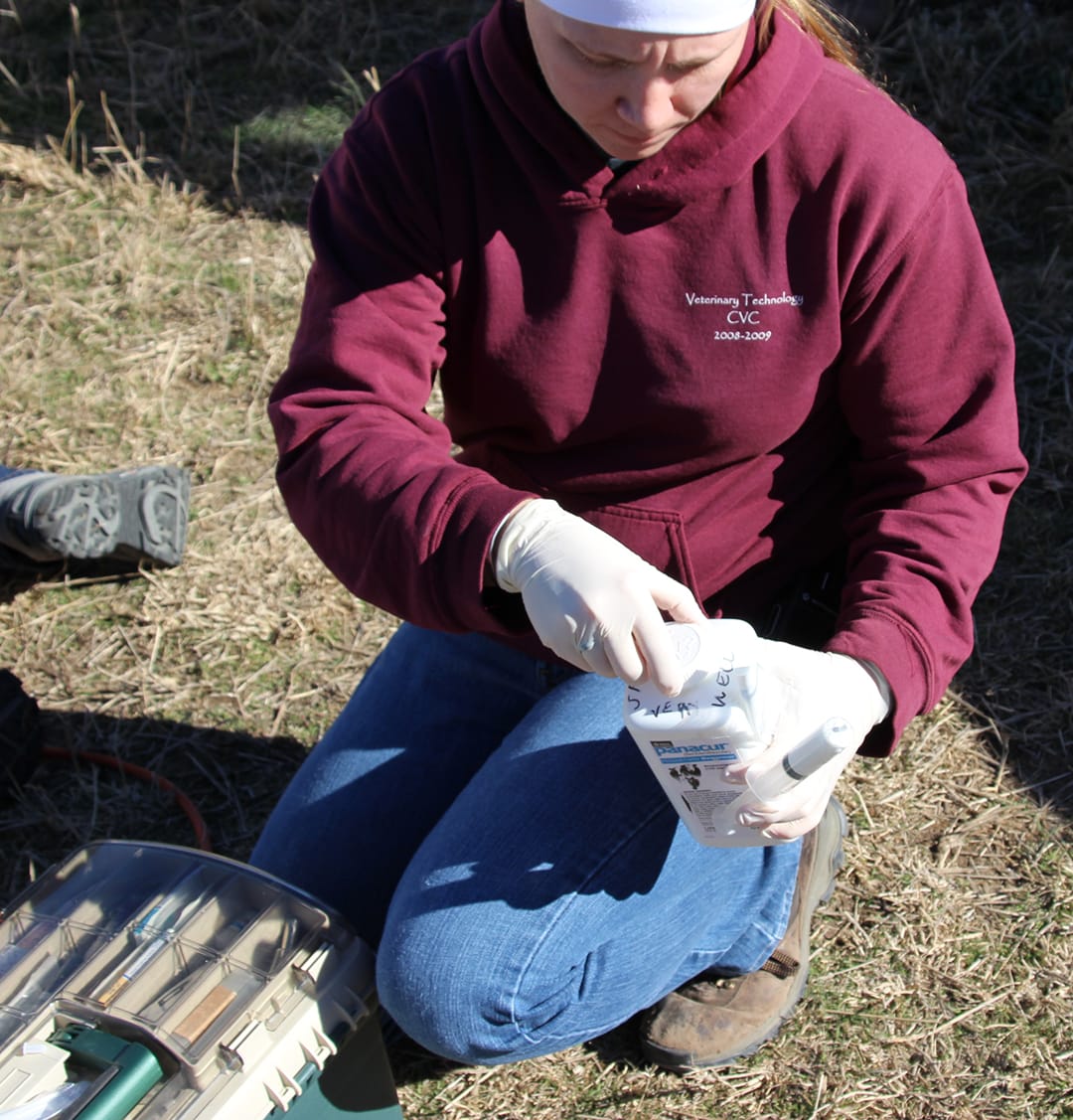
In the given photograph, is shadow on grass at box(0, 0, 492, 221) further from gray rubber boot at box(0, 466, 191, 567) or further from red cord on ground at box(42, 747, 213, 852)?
red cord on ground at box(42, 747, 213, 852)

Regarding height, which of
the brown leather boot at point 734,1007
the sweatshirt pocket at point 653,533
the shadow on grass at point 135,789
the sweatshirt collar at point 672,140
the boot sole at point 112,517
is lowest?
the brown leather boot at point 734,1007

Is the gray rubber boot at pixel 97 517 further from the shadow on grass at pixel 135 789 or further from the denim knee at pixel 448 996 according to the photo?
the denim knee at pixel 448 996

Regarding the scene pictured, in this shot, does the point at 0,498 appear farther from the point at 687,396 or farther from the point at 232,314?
the point at 687,396

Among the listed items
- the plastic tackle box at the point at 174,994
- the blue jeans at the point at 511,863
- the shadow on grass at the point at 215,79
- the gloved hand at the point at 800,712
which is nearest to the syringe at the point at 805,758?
the gloved hand at the point at 800,712

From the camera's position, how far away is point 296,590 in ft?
8.57

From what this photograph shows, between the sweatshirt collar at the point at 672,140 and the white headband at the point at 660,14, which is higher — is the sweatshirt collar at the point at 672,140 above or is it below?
below

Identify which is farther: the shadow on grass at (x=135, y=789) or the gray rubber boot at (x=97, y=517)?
the gray rubber boot at (x=97, y=517)

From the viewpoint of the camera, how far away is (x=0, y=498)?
8.29 ft

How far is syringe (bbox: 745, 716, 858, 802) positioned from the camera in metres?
1.27

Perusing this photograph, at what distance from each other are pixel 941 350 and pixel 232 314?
2.15 meters

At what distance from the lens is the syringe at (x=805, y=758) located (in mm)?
1271

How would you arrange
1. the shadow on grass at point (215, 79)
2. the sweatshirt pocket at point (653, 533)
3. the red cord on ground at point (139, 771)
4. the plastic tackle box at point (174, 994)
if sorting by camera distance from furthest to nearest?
the shadow on grass at point (215, 79), the red cord on ground at point (139, 771), the sweatshirt pocket at point (653, 533), the plastic tackle box at point (174, 994)

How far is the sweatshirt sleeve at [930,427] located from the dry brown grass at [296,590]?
58 centimetres

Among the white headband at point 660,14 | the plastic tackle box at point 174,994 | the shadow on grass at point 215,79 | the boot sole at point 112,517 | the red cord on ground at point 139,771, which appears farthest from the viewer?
the shadow on grass at point 215,79
